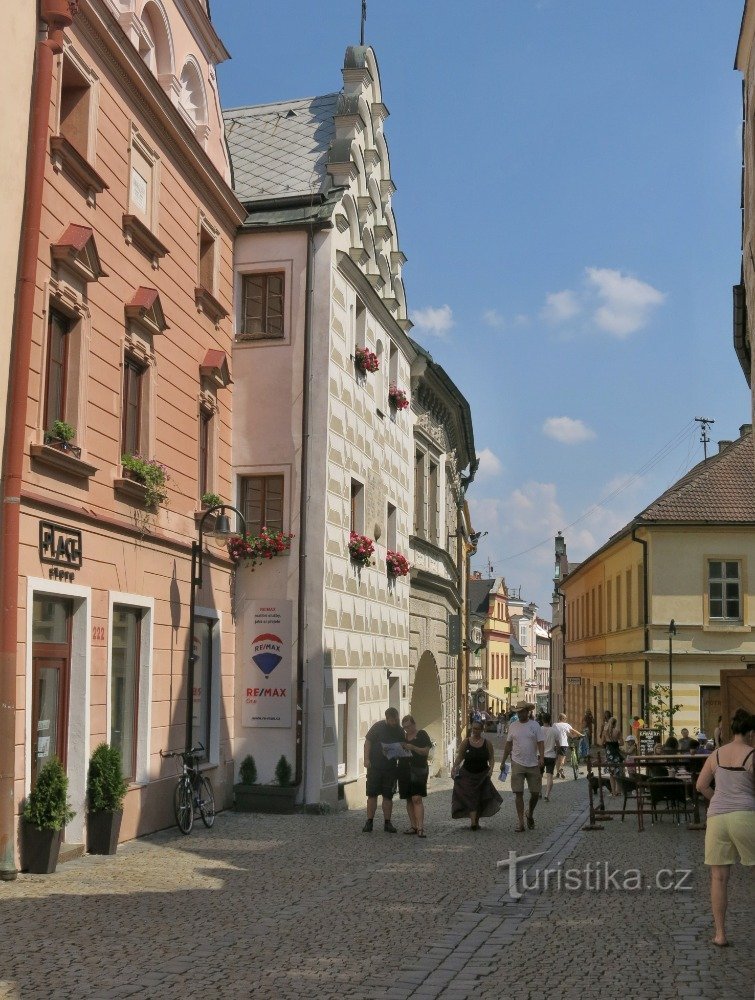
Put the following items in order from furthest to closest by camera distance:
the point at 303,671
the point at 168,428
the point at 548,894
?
the point at 303,671, the point at 168,428, the point at 548,894

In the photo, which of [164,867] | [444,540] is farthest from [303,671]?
[444,540]

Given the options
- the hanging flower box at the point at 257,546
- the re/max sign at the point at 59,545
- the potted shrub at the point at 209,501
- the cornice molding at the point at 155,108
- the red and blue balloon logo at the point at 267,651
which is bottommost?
the red and blue balloon logo at the point at 267,651

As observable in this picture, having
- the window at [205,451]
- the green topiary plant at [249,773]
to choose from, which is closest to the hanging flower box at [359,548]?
the window at [205,451]

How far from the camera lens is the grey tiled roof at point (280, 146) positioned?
75.0 ft

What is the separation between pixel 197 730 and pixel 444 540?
55.8ft

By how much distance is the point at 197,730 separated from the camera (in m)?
19.2

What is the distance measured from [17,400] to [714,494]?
30429mm

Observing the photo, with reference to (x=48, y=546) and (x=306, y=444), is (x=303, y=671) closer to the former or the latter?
(x=306, y=444)

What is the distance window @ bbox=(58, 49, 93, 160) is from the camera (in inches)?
583

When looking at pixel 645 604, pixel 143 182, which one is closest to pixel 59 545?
pixel 143 182

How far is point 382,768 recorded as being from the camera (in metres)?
17.7

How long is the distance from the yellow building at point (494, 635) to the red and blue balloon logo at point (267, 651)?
90.8 metres

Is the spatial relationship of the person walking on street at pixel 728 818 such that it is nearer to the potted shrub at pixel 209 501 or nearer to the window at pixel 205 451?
the potted shrub at pixel 209 501

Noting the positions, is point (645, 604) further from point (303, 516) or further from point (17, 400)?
point (17, 400)
